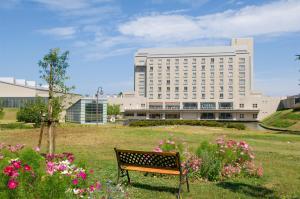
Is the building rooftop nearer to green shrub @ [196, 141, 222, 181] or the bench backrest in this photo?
green shrub @ [196, 141, 222, 181]

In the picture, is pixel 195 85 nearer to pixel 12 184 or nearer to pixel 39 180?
pixel 39 180

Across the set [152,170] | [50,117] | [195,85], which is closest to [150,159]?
[152,170]

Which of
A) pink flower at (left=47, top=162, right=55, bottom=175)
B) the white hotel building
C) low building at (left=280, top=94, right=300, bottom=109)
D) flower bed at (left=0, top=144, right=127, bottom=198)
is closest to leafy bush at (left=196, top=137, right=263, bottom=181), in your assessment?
flower bed at (left=0, top=144, right=127, bottom=198)

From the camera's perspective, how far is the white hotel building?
102 metres

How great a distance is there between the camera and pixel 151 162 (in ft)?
28.2

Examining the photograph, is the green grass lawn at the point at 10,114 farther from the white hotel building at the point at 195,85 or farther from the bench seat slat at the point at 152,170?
the bench seat slat at the point at 152,170

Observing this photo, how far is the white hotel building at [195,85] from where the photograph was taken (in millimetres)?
101812

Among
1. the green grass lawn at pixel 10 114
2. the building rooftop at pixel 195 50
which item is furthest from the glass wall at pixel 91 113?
the building rooftop at pixel 195 50

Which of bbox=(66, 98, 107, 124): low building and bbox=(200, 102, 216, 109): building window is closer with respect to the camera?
bbox=(66, 98, 107, 124): low building

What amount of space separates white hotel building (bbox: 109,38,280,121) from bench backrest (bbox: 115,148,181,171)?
294 ft

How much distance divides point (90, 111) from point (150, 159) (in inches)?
2035

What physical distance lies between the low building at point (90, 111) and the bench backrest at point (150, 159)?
49268 mm

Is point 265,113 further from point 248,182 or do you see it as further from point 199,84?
point 248,182

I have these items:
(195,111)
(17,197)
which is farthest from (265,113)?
(17,197)
